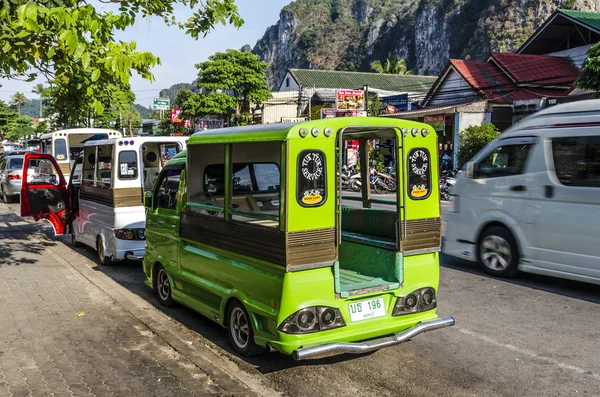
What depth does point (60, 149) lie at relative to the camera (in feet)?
81.8

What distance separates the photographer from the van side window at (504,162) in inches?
345

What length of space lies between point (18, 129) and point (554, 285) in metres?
88.9

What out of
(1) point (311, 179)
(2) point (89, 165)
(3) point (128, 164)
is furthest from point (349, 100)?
(1) point (311, 179)

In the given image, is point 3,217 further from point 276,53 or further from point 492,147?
point 276,53

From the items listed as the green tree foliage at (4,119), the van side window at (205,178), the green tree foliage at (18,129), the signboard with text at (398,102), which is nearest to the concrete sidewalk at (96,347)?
the van side window at (205,178)

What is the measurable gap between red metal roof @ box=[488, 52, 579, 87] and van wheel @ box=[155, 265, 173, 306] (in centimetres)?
2606

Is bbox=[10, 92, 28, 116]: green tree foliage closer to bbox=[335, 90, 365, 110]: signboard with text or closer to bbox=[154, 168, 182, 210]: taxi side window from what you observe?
bbox=[335, 90, 365, 110]: signboard with text

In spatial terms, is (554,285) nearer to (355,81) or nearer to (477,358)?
(477,358)

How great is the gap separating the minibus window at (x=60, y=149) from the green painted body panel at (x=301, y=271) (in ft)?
66.2

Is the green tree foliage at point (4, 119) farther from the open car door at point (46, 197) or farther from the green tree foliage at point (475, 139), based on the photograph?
the open car door at point (46, 197)

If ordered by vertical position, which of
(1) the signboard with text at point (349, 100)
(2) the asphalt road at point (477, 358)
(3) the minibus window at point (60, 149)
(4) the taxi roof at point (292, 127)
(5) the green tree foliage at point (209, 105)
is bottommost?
(2) the asphalt road at point (477, 358)

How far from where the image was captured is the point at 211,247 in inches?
240

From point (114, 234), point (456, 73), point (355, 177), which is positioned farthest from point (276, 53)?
point (114, 234)

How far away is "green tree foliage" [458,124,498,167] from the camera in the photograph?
2548 cm
